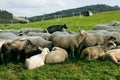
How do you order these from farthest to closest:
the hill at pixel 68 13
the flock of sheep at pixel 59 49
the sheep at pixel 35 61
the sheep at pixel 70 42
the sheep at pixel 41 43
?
the hill at pixel 68 13
the sheep at pixel 41 43
the sheep at pixel 70 42
the flock of sheep at pixel 59 49
the sheep at pixel 35 61

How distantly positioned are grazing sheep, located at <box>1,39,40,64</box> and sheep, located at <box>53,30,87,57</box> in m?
1.34

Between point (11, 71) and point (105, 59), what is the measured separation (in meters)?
4.35

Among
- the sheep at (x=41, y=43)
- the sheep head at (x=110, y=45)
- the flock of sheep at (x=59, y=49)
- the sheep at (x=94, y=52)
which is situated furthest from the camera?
the sheep at (x=41, y=43)

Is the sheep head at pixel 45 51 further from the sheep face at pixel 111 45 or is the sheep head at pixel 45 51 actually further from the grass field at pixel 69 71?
the sheep face at pixel 111 45

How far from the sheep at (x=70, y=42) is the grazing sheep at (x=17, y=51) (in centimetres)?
134

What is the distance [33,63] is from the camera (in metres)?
17.6

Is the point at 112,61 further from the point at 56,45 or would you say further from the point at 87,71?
the point at 56,45

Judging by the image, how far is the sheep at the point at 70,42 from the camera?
19828 mm

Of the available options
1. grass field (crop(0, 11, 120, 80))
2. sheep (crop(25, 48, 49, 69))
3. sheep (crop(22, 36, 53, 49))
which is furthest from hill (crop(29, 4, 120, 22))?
grass field (crop(0, 11, 120, 80))

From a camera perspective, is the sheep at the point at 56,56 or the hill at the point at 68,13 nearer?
the sheep at the point at 56,56

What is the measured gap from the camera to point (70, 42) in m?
19.9

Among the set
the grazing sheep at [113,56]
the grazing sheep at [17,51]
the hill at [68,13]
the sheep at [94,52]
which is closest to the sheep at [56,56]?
the sheep at [94,52]

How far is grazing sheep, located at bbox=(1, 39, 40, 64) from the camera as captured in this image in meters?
19.3

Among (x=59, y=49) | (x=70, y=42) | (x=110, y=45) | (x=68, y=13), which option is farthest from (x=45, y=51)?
(x=68, y=13)
